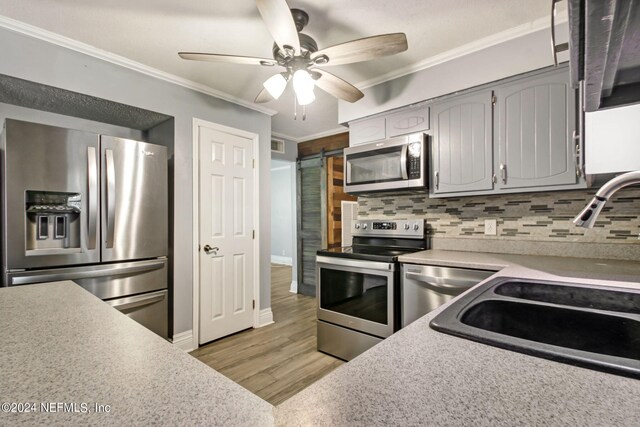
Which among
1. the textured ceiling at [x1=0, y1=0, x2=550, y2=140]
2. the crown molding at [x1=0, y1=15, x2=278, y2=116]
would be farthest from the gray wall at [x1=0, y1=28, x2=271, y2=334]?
the textured ceiling at [x1=0, y1=0, x2=550, y2=140]

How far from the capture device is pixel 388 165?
2.44 metres

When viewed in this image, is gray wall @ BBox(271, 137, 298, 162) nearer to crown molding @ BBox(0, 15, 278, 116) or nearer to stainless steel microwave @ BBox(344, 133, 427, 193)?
crown molding @ BBox(0, 15, 278, 116)

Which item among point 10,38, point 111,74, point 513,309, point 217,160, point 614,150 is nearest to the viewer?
point 513,309

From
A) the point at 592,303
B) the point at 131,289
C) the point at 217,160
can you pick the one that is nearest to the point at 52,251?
the point at 131,289

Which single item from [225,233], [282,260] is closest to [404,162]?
[225,233]

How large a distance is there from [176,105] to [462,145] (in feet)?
7.79

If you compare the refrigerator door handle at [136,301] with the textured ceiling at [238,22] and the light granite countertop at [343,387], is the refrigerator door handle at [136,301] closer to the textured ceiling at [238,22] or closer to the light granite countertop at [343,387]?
the light granite countertop at [343,387]

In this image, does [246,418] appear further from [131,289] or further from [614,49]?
[131,289]

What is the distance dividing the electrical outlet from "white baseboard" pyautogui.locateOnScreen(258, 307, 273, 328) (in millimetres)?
2312

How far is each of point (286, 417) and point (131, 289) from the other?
232 cm

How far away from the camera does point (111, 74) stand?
223 centimetres

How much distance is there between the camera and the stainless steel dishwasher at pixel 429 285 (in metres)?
1.80

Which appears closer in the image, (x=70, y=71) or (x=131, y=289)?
(x=70, y=71)

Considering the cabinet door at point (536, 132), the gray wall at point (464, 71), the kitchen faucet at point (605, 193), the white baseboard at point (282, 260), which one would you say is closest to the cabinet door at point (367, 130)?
the gray wall at point (464, 71)
